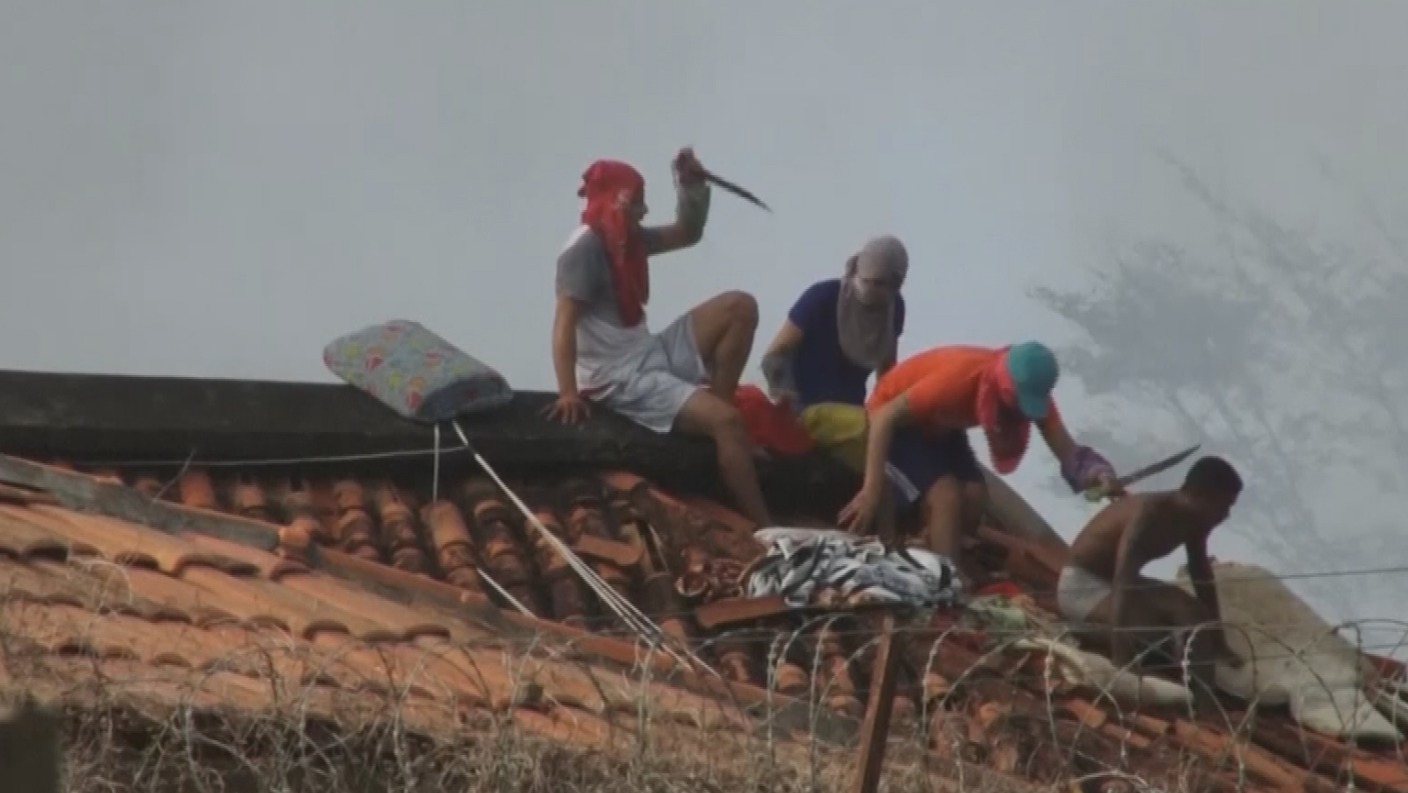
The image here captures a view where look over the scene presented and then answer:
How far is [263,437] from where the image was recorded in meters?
11.3

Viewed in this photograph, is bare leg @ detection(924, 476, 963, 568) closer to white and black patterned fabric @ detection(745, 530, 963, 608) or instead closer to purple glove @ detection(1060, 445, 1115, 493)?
purple glove @ detection(1060, 445, 1115, 493)

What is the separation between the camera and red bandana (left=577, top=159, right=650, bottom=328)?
1210 centimetres

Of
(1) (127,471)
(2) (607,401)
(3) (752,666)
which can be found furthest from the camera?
(2) (607,401)

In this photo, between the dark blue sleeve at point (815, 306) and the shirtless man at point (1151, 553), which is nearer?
the shirtless man at point (1151, 553)

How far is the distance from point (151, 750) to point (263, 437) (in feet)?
16.1

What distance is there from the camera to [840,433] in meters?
12.3

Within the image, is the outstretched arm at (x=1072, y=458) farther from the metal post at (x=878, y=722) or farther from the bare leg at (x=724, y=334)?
the metal post at (x=878, y=722)

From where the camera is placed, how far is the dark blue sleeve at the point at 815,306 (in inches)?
489

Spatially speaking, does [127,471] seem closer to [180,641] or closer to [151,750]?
[180,641]

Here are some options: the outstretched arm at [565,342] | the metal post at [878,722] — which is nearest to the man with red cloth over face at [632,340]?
the outstretched arm at [565,342]

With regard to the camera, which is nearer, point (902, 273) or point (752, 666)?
point (752, 666)

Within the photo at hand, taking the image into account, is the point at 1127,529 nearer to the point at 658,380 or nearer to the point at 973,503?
the point at 973,503

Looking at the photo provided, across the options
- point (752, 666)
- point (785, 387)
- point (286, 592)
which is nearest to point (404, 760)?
point (286, 592)

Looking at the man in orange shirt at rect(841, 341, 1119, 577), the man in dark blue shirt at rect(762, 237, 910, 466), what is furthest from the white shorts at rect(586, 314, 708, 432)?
the man in orange shirt at rect(841, 341, 1119, 577)
